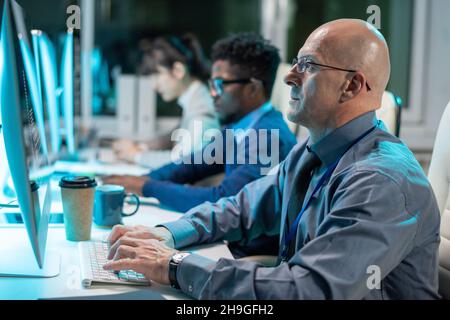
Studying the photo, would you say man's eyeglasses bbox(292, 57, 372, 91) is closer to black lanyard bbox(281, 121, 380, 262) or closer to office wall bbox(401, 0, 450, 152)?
black lanyard bbox(281, 121, 380, 262)

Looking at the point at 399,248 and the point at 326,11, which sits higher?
the point at 326,11

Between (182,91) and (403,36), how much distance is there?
1.71 metres

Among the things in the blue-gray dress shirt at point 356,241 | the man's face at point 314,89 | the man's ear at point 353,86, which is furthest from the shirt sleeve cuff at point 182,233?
the man's ear at point 353,86

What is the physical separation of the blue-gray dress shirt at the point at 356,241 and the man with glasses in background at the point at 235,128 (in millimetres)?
543

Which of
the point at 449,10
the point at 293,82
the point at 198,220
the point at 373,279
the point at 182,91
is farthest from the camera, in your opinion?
the point at 449,10

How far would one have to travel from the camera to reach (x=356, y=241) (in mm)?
1015

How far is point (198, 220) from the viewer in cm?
147

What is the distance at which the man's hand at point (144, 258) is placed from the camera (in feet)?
3.74

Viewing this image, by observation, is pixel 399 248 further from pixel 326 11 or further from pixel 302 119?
pixel 326 11

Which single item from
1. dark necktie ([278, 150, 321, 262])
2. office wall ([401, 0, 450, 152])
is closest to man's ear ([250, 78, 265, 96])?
dark necktie ([278, 150, 321, 262])

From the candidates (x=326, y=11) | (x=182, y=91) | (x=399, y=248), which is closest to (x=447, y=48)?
(x=326, y=11)

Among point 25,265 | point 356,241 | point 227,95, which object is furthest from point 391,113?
point 25,265

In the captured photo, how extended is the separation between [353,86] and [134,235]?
56 centimetres

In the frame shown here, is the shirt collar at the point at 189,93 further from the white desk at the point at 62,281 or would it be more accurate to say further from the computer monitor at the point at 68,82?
the white desk at the point at 62,281
